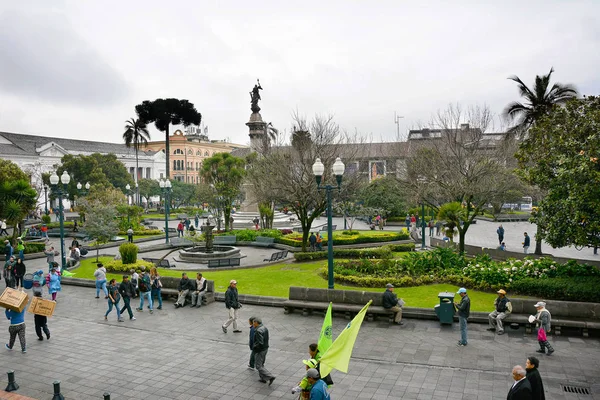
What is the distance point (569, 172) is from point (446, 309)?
17.1 feet

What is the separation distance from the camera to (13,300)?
11055 millimetres

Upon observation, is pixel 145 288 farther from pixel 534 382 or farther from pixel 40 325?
pixel 534 382

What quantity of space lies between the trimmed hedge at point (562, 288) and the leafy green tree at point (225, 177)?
2721cm

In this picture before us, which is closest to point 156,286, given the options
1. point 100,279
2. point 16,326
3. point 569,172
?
point 100,279

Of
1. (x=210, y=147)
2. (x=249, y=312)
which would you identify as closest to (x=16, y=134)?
(x=210, y=147)

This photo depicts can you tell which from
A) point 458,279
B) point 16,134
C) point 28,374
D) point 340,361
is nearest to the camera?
point 340,361

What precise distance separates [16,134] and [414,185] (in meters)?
76.7

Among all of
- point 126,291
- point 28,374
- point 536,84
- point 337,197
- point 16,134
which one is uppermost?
point 16,134

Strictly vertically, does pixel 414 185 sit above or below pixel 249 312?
above

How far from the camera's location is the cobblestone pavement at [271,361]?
30.0 feet

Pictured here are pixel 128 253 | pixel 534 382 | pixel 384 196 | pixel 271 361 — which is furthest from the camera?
pixel 384 196

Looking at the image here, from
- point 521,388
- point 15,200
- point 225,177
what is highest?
point 225,177

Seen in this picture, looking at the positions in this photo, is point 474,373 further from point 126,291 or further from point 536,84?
point 536,84

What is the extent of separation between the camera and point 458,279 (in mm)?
16266
